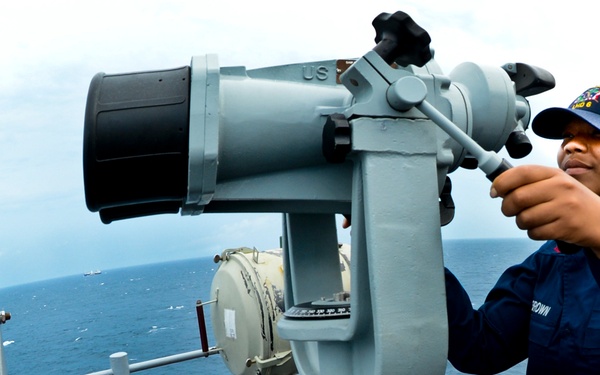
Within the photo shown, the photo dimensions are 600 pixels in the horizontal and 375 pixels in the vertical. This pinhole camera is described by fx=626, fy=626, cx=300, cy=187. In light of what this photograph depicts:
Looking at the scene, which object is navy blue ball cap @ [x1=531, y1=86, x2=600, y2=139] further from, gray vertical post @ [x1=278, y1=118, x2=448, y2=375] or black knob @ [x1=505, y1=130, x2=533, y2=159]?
gray vertical post @ [x1=278, y1=118, x2=448, y2=375]

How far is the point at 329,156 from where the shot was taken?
181 cm

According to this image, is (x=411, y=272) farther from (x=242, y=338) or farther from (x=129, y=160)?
(x=242, y=338)

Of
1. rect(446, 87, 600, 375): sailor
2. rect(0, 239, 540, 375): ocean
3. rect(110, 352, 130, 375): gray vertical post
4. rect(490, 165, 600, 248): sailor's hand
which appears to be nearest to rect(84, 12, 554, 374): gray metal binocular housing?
rect(446, 87, 600, 375): sailor

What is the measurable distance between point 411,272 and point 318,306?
422mm

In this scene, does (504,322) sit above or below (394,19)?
below

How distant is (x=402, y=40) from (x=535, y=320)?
1.13 metres

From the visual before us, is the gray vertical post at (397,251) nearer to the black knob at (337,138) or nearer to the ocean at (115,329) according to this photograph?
A: the black knob at (337,138)

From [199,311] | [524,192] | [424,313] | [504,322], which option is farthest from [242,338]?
[524,192]

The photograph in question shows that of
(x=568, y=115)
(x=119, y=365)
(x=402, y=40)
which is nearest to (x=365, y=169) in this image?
(x=402, y=40)

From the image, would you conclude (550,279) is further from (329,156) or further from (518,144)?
(329,156)

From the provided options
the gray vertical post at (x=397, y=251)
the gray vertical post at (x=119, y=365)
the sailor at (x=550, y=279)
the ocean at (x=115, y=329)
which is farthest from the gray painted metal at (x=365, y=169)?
the ocean at (x=115, y=329)

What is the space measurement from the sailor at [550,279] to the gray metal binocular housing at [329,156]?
302 millimetres

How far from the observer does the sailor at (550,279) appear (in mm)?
1444

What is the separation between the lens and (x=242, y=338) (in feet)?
16.4
